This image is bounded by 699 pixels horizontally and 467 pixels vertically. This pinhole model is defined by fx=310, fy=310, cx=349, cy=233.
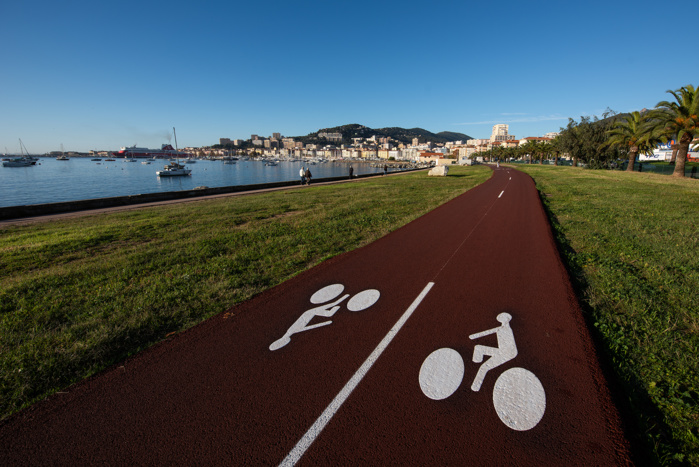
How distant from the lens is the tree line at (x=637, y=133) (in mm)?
28266

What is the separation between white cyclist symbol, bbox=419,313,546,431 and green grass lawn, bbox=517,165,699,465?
884 millimetres

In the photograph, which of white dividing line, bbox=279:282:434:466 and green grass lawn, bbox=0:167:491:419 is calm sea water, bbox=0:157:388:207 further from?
white dividing line, bbox=279:282:434:466

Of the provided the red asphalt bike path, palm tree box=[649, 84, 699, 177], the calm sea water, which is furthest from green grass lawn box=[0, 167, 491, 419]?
the calm sea water

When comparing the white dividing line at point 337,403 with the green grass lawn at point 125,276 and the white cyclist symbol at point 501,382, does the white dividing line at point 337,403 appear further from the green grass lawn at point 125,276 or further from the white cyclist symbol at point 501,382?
the green grass lawn at point 125,276

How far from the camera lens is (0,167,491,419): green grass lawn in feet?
13.4

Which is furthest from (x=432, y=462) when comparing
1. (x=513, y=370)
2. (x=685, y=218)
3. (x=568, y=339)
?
(x=685, y=218)

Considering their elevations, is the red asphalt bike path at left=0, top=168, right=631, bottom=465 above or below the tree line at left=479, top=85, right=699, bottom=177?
below

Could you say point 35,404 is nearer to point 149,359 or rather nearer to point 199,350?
point 149,359

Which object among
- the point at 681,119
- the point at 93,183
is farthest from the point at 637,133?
the point at 93,183

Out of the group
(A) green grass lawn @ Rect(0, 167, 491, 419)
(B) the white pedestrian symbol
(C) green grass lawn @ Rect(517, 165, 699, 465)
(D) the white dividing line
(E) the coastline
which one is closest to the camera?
(D) the white dividing line

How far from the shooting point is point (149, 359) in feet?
13.1

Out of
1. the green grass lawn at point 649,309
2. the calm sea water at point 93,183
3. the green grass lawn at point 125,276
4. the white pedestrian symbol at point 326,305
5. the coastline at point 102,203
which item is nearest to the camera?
the green grass lawn at point 649,309

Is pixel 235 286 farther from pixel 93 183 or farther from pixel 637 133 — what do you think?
pixel 93 183

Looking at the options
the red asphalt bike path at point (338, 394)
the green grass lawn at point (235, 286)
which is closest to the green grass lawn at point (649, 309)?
the green grass lawn at point (235, 286)
